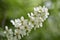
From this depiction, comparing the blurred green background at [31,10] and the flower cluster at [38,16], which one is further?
the blurred green background at [31,10]

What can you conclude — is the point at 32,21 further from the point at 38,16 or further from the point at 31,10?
the point at 31,10

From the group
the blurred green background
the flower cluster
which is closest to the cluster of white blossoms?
the flower cluster

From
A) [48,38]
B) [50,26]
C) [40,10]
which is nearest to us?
[40,10]

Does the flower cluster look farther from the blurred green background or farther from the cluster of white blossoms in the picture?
the blurred green background

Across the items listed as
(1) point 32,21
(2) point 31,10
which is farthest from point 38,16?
(2) point 31,10

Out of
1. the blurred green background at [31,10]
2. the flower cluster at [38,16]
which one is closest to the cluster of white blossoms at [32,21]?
the flower cluster at [38,16]

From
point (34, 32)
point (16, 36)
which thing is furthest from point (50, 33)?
point (16, 36)

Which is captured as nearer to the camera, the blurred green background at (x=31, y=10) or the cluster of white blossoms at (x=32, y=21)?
the cluster of white blossoms at (x=32, y=21)

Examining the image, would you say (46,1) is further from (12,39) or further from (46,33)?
(12,39)

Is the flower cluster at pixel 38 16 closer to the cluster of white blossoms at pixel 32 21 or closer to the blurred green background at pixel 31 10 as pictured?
the cluster of white blossoms at pixel 32 21
